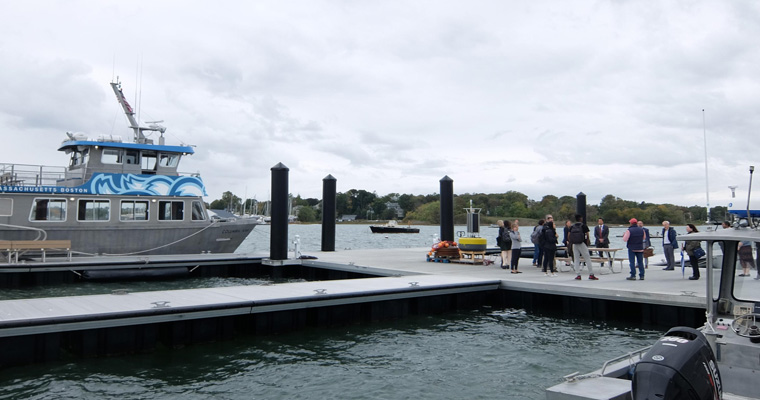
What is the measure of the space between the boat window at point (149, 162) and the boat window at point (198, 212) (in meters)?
2.24

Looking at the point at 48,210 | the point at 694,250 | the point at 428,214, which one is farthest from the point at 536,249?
the point at 428,214

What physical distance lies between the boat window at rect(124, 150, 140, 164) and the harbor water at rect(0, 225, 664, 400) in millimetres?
14546

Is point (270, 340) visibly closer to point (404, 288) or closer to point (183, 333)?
point (183, 333)

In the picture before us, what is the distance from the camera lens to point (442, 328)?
460 inches

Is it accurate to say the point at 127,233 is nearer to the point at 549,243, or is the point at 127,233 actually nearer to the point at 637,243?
the point at 549,243

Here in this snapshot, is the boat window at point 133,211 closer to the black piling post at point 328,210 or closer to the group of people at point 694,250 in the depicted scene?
the black piling post at point 328,210

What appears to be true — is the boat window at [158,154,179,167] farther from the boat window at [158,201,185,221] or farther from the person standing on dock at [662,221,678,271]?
the person standing on dock at [662,221,678,271]

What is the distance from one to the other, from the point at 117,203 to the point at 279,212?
694 cm

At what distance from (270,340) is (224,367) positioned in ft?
5.99

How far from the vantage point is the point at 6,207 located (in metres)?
19.3

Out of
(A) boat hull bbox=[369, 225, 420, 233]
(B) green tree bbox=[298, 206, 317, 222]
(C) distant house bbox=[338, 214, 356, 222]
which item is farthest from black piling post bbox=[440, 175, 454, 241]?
(C) distant house bbox=[338, 214, 356, 222]

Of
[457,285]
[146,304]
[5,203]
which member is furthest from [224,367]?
[5,203]

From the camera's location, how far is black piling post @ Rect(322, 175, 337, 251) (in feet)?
75.8

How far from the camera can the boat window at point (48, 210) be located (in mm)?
19734
